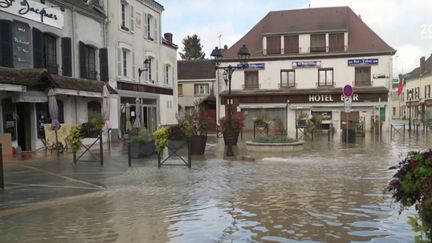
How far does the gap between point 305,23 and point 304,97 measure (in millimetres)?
6133

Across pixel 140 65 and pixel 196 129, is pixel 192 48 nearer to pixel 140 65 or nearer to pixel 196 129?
pixel 140 65

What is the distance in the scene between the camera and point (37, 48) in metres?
16.6

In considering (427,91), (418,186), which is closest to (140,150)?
(418,186)

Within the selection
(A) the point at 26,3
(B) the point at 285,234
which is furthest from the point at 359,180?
(A) the point at 26,3

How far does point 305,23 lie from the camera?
35.8 meters

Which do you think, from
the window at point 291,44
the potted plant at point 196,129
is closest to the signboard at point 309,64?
the window at point 291,44

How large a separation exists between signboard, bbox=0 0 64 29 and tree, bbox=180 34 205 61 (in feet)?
159

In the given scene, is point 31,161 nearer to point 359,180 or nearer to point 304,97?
point 359,180

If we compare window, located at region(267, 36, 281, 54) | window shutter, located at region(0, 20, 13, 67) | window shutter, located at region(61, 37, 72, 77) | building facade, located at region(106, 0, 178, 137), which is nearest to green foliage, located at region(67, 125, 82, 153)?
window shutter, located at region(0, 20, 13, 67)

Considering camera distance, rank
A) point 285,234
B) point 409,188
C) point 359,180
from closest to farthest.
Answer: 1. point 409,188
2. point 285,234
3. point 359,180

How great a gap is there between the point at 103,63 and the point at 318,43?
19281 millimetres

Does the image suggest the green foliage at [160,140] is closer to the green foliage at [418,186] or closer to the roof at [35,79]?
the roof at [35,79]

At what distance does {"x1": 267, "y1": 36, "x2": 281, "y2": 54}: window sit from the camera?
3550cm

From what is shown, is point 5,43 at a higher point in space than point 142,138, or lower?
A: higher
